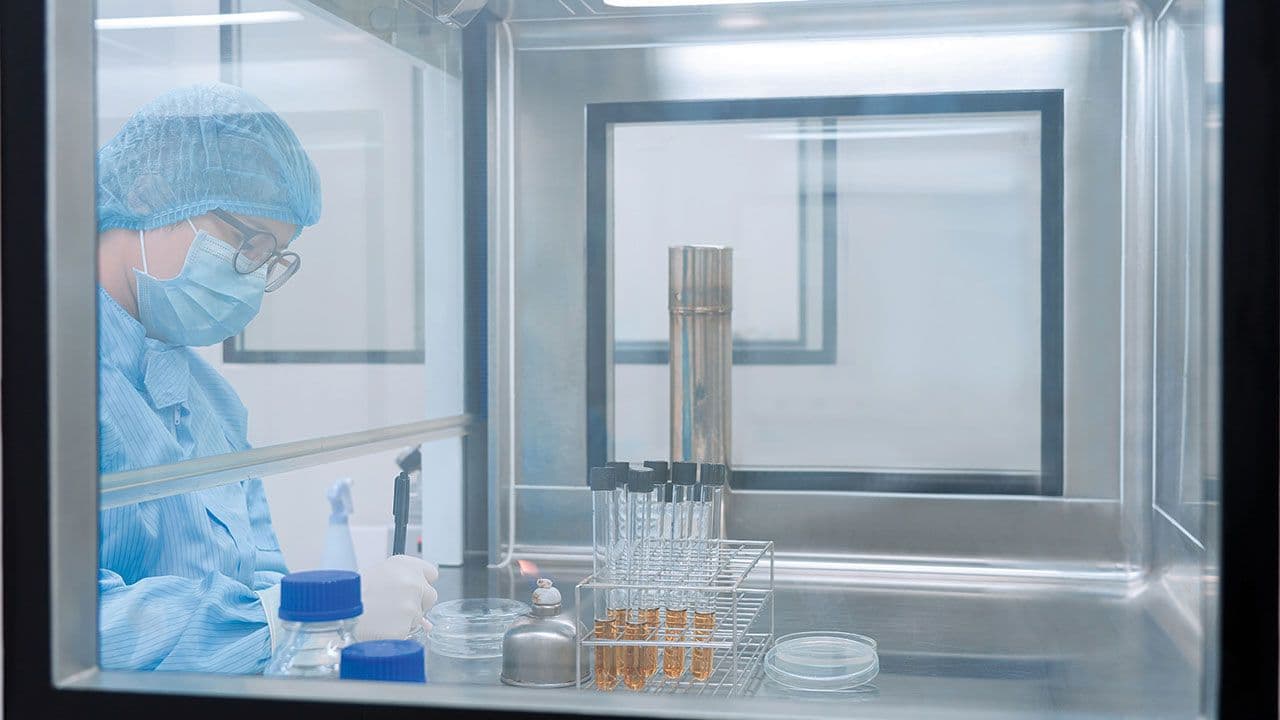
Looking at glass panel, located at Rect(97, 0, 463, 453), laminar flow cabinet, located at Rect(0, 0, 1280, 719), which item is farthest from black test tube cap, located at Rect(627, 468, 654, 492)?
glass panel, located at Rect(97, 0, 463, 453)

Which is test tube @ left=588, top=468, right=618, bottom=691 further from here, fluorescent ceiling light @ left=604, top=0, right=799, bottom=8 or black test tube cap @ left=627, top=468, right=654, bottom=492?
fluorescent ceiling light @ left=604, top=0, right=799, bottom=8

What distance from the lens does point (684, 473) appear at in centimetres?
138

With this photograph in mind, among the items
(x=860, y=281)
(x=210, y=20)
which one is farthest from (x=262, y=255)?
(x=860, y=281)

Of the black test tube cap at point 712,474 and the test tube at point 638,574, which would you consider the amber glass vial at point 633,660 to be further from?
the black test tube cap at point 712,474

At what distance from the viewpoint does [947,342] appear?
1.58 m

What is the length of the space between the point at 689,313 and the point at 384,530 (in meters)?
0.50

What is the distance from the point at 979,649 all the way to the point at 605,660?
0.38 meters

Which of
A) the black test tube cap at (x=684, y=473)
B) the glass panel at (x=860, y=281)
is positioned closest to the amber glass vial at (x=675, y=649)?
the black test tube cap at (x=684, y=473)

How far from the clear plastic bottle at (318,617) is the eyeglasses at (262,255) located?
59 centimetres

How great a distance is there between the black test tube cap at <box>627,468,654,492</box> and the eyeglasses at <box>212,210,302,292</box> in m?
0.47

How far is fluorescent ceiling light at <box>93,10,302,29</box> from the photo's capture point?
3.76 ft

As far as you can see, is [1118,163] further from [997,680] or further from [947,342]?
[997,680]

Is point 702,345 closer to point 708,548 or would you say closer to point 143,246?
point 708,548

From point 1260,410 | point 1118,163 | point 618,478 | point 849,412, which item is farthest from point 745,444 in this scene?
point 1260,410
